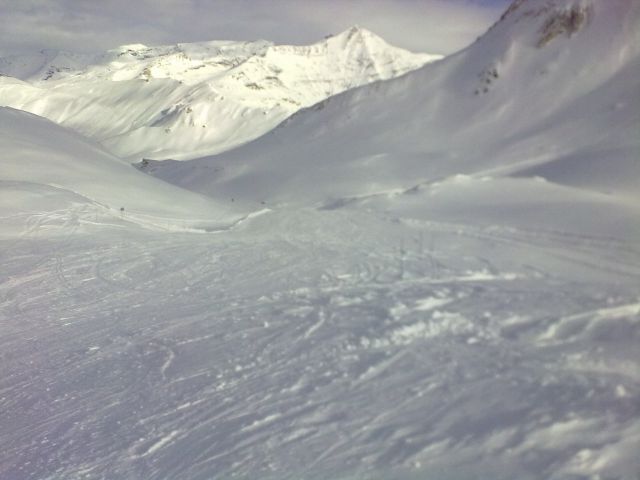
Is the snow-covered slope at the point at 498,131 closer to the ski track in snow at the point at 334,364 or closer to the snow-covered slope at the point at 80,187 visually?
the ski track in snow at the point at 334,364

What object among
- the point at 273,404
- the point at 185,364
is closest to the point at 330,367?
the point at 273,404

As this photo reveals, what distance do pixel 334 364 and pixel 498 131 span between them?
18935mm

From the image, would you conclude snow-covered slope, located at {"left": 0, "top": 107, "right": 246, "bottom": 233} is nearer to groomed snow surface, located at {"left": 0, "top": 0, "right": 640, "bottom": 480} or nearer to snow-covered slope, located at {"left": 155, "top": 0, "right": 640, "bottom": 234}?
groomed snow surface, located at {"left": 0, "top": 0, "right": 640, "bottom": 480}

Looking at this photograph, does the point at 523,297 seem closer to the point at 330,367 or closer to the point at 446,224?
the point at 330,367

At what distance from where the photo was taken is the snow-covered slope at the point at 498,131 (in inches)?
534

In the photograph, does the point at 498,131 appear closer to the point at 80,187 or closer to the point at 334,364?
the point at 80,187

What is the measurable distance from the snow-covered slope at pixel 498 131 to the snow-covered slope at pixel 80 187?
4.37 metres

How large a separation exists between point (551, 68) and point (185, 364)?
22737mm

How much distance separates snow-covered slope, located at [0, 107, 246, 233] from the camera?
1361 centimetres

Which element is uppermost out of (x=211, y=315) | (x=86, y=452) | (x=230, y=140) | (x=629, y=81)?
(x=230, y=140)

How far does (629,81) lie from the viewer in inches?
805

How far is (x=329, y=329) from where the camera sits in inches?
247

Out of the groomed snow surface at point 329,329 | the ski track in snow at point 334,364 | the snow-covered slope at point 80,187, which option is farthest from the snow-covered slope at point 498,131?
the snow-covered slope at point 80,187

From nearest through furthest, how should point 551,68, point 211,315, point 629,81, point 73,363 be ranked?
point 73,363 < point 211,315 < point 629,81 < point 551,68
